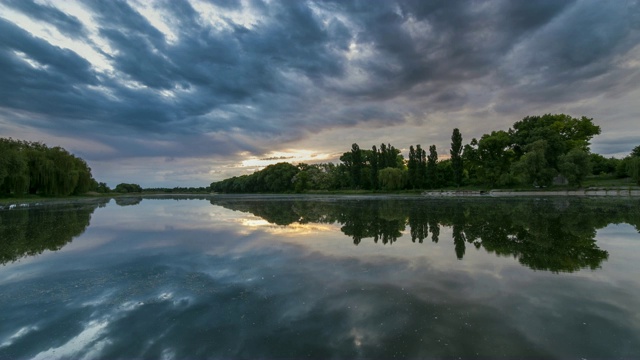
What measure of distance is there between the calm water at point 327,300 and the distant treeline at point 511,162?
176 feet

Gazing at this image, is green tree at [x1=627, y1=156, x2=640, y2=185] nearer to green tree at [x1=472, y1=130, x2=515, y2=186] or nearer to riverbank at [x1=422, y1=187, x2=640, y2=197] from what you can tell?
riverbank at [x1=422, y1=187, x2=640, y2=197]

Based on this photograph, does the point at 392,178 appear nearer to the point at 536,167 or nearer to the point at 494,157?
the point at 494,157

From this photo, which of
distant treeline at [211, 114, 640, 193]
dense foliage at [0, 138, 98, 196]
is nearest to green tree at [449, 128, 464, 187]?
distant treeline at [211, 114, 640, 193]

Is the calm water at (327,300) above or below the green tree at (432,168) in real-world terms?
below

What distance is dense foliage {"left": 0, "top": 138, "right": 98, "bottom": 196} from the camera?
4912cm

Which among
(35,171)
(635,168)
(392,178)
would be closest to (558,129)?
(635,168)

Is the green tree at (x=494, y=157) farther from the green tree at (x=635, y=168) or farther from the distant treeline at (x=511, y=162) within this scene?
the green tree at (x=635, y=168)

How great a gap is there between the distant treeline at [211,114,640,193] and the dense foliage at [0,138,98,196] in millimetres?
69411

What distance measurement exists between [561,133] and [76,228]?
294 feet

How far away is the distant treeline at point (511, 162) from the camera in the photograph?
59625 millimetres

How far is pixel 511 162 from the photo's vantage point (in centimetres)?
7494

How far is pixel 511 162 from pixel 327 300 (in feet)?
265

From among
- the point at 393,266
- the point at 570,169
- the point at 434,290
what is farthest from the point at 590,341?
the point at 570,169

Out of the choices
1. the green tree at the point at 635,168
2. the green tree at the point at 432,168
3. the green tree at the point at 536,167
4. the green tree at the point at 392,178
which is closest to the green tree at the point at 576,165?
the green tree at the point at 536,167
